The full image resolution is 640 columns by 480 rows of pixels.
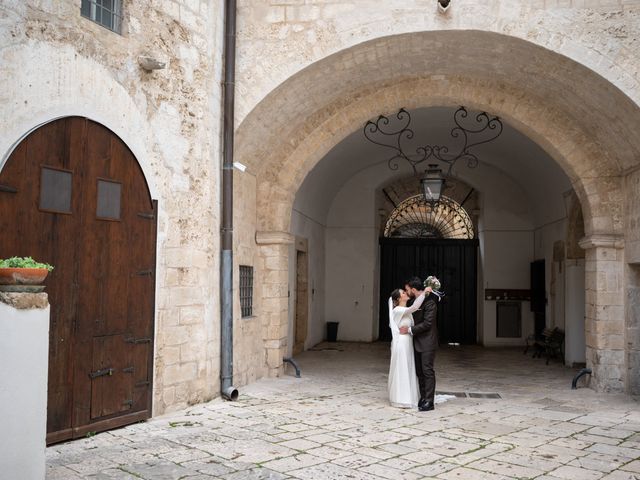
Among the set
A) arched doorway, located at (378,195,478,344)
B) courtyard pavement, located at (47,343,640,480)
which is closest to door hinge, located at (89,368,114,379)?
courtyard pavement, located at (47,343,640,480)

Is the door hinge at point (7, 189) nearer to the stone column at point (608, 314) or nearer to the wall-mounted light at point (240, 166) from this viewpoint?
the wall-mounted light at point (240, 166)

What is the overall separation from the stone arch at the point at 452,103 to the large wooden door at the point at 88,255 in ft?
7.00

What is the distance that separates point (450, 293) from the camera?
15094 mm

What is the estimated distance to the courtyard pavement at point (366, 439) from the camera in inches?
177

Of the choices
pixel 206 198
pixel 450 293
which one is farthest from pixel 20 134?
pixel 450 293

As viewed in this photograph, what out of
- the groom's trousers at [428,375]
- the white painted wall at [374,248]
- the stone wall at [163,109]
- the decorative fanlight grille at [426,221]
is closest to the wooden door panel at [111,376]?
the stone wall at [163,109]

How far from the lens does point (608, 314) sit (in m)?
7.89

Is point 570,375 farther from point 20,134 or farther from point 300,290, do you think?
point 20,134

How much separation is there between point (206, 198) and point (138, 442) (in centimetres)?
258

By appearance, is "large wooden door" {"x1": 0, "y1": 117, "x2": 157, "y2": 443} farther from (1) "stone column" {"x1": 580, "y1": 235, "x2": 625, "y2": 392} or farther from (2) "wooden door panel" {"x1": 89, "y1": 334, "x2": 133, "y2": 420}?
(1) "stone column" {"x1": 580, "y1": 235, "x2": 625, "y2": 392}

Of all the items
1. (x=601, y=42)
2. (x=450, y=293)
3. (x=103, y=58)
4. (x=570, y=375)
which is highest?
(x=601, y=42)

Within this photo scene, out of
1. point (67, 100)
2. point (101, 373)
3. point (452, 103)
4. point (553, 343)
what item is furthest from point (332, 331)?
point (67, 100)

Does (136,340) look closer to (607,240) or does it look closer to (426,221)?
(607,240)

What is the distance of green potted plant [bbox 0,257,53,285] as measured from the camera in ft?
12.0
